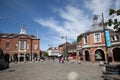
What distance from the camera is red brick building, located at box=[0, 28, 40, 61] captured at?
43.2 meters

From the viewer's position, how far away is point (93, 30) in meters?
31.6

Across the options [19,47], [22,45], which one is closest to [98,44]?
[22,45]

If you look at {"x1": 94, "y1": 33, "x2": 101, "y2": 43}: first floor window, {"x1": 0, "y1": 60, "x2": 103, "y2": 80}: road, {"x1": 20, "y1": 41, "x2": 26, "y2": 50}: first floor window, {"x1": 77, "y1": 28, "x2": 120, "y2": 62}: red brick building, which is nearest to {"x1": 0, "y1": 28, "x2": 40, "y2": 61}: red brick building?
{"x1": 20, "y1": 41, "x2": 26, "y2": 50}: first floor window

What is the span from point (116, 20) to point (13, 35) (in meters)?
42.6

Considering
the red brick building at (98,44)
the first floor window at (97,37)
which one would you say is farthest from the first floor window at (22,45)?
the first floor window at (97,37)

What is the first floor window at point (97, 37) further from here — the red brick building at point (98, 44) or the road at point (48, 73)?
the road at point (48, 73)

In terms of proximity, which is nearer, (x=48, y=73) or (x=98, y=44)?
(x=48, y=73)

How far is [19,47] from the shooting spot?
44.0 m

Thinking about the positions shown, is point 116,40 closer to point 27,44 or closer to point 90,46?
point 90,46

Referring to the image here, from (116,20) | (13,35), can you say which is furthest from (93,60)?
(13,35)

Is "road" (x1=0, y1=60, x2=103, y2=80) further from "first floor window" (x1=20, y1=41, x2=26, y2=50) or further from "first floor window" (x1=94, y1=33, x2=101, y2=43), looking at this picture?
"first floor window" (x1=20, y1=41, x2=26, y2=50)

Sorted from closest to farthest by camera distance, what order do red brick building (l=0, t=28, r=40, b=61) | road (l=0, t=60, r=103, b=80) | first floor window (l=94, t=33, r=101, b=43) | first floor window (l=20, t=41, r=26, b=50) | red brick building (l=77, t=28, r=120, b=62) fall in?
road (l=0, t=60, r=103, b=80)
red brick building (l=77, t=28, r=120, b=62)
first floor window (l=94, t=33, r=101, b=43)
red brick building (l=0, t=28, r=40, b=61)
first floor window (l=20, t=41, r=26, b=50)

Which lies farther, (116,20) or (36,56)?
(36,56)

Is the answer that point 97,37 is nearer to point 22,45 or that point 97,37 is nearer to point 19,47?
point 22,45
